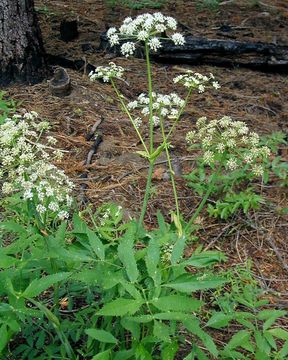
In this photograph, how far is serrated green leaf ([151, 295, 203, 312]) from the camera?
5.74ft

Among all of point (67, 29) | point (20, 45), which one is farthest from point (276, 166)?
point (67, 29)

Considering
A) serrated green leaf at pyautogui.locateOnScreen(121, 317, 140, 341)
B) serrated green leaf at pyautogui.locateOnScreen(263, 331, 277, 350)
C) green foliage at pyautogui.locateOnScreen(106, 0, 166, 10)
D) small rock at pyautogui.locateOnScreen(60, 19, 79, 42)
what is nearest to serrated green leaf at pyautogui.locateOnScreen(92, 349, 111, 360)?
serrated green leaf at pyautogui.locateOnScreen(121, 317, 140, 341)

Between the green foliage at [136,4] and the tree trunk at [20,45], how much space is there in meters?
2.25

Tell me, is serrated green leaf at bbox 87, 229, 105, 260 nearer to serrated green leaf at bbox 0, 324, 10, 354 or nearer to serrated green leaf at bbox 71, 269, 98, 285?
serrated green leaf at bbox 71, 269, 98, 285

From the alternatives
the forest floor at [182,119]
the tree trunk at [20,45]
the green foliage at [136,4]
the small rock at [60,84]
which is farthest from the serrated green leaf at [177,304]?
the green foliage at [136,4]

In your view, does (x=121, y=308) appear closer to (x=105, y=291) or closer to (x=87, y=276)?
(x=87, y=276)

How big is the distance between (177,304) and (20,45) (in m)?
3.27

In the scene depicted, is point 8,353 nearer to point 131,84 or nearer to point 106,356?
point 106,356

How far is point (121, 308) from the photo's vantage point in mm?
1753

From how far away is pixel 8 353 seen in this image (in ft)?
7.28

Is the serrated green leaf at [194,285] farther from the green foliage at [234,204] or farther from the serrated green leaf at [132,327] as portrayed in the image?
the green foliage at [234,204]

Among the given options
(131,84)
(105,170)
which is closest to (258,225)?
(105,170)

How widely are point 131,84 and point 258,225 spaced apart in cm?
200

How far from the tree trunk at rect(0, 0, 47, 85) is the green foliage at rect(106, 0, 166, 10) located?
2246 millimetres
